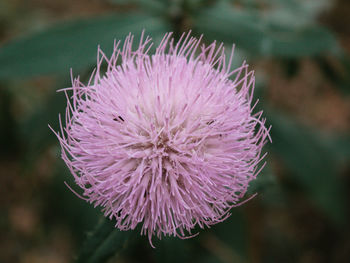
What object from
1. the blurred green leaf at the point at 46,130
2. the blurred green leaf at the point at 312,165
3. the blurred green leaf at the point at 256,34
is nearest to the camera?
the blurred green leaf at the point at 256,34

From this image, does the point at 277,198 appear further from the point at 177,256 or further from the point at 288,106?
the point at 177,256

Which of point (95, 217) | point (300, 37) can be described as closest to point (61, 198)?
point (95, 217)

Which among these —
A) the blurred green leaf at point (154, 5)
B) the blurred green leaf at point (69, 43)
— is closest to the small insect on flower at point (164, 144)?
the blurred green leaf at point (69, 43)

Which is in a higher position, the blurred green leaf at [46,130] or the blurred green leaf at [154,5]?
the blurred green leaf at [154,5]

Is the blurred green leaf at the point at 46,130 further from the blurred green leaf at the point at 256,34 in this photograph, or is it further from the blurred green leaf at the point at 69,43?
the blurred green leaf at the point at 256,34

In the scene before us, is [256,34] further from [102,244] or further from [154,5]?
[102,244]

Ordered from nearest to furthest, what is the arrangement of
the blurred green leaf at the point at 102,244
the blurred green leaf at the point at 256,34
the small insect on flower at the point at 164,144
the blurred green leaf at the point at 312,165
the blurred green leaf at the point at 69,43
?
the small insect on flower at the point at 164,144
the blurred green leaf at the point at 102,244
the blurred green leaf at the point at 69,43
the blurred green leaf at the point at 256,34
the blurred green leaf at the point at 312,165

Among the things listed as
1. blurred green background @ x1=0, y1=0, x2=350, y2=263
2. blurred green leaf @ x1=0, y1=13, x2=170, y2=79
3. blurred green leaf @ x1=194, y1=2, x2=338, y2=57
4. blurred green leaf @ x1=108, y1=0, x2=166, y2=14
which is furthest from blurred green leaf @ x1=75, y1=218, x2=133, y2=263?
blurred green leaf @ x1=108, y1=0, x2=166, y2=14
